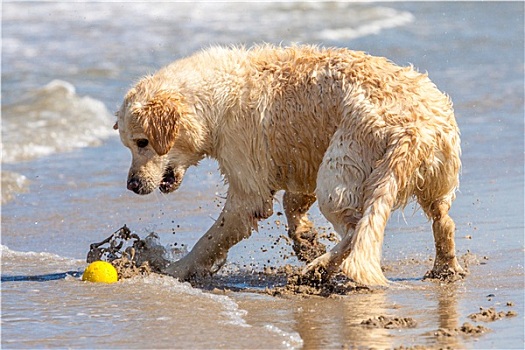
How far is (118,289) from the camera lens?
21.2 ft

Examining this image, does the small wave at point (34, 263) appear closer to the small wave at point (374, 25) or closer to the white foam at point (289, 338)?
the white foam at point (289, 338)

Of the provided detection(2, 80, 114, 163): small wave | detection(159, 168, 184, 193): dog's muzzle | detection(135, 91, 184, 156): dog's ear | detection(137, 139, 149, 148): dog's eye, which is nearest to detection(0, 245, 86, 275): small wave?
detection(159, 168, 184, 193): dog's muzzle

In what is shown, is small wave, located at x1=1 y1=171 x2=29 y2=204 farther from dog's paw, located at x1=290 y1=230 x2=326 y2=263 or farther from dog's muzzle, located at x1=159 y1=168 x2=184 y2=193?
dog's paw, located at x1=290 y1=230 x2=326 y2=263

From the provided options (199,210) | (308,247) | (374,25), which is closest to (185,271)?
(308,247)

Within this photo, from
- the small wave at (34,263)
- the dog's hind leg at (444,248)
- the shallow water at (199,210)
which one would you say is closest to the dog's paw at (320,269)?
the shallow water at (199,210)

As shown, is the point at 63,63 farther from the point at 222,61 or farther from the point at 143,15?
the point at 222,61

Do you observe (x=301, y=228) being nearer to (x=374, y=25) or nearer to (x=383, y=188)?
(x=383, y=188)

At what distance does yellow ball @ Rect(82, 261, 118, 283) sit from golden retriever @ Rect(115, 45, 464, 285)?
0.50m

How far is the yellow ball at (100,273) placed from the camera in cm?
667

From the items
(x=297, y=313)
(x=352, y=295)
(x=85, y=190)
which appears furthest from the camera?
(x=85, y=190)

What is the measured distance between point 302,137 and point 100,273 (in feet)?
5.50

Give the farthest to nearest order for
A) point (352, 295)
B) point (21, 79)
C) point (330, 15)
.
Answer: point (330, 15) < point (21, 79) < point (352, 295)

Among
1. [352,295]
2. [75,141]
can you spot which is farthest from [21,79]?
[352,295]

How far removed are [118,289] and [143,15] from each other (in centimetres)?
1634
